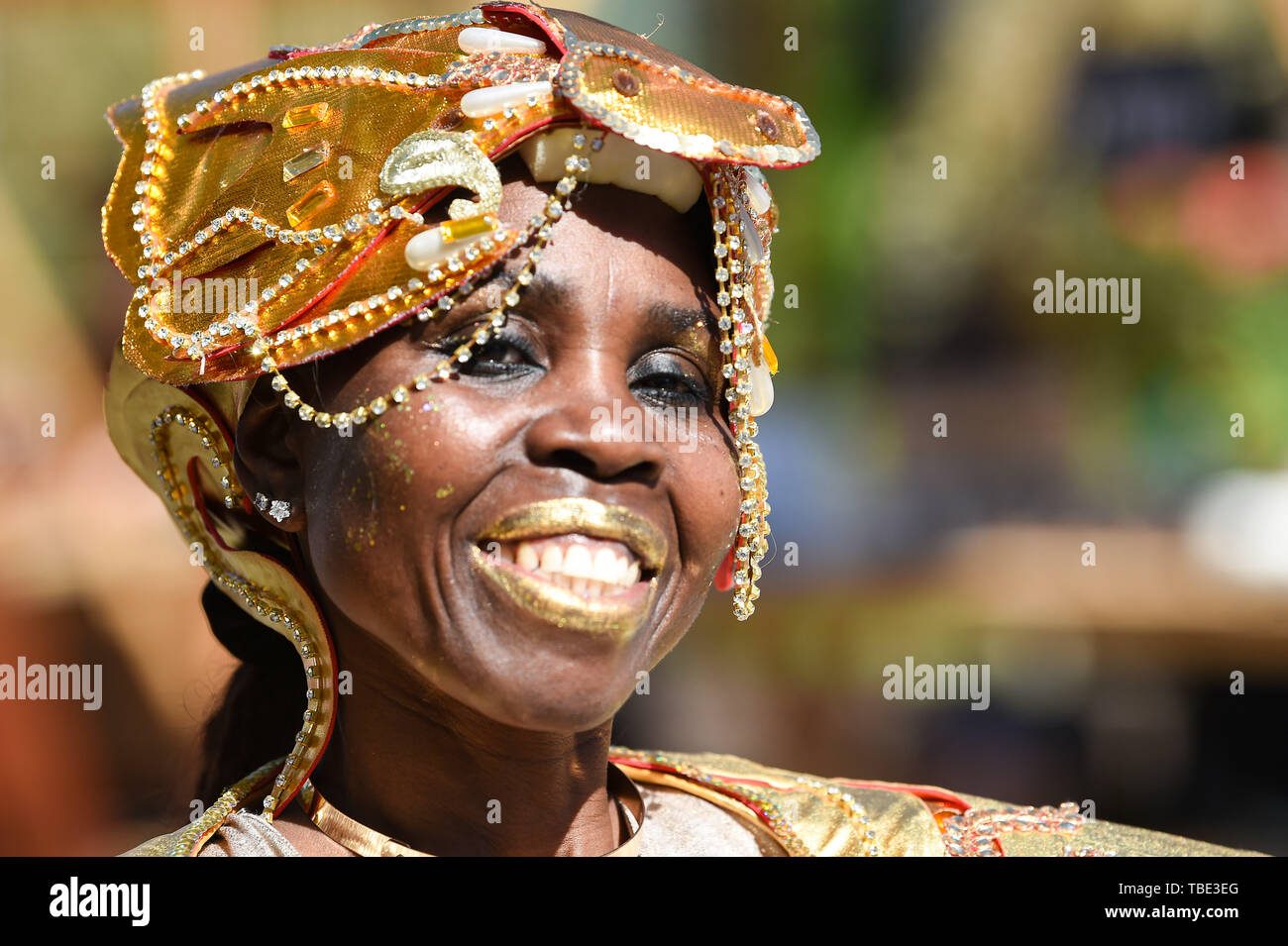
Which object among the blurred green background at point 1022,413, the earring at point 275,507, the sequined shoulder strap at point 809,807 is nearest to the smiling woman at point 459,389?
the earring at point 275,507

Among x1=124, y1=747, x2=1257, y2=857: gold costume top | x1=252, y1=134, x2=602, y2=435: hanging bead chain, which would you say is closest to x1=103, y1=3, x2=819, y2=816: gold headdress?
x1=252, y1=134, x2=602, y2=435: hanging bead chain

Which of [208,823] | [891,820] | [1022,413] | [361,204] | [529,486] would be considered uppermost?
[361,204]

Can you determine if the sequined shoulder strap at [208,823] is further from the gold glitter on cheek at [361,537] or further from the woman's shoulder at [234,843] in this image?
the gold glitter on cheek at [361,537]

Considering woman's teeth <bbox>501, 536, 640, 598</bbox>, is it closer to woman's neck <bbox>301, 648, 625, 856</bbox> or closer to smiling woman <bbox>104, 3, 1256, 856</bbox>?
smiling woman <bbox>104, 3, 1256, 856</bbox>

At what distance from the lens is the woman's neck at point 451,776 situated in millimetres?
2223

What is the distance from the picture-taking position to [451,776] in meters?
2.23

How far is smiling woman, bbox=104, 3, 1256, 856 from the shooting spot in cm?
201

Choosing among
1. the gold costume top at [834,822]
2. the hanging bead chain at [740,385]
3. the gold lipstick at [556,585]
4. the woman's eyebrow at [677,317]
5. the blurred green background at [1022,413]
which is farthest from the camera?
the blurred green background at [1022,413]

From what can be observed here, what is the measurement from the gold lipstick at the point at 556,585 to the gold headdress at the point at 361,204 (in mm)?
257

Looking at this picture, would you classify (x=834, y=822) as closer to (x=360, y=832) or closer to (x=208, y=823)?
(x=360, y=832)

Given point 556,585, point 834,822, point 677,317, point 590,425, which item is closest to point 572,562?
point 556,585

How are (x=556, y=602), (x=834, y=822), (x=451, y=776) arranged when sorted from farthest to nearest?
(x=834, y=822) → (x=451, y=776) → (x=556, y=602)

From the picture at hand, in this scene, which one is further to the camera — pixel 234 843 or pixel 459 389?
pixel 234 843

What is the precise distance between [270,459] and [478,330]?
0.49 metres
